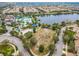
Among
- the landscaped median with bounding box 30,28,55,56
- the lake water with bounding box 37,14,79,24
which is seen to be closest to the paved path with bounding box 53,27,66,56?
the landscaped median with bounding box 30,28,55,56

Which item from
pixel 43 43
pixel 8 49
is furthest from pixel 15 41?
pixel 43 43

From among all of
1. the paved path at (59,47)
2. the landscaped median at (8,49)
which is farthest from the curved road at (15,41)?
the paved path at (59,47)

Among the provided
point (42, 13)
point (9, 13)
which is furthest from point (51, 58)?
point (9, 13)

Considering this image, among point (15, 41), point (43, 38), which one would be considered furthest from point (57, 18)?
point (15, 41)

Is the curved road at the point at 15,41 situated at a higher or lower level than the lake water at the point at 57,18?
lower

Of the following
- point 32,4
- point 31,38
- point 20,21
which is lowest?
point 31,38

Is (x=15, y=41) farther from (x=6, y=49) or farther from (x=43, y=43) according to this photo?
(x=43, y=43)

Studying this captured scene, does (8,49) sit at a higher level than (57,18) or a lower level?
lower

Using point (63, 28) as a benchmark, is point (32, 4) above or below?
above

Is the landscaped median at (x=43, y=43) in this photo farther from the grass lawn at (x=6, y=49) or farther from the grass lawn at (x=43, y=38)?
the grass lawn at (x=6, y=49)

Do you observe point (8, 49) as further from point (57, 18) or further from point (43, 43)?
point (57, 18)

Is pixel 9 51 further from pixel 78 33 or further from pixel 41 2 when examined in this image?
pixel 78 33
